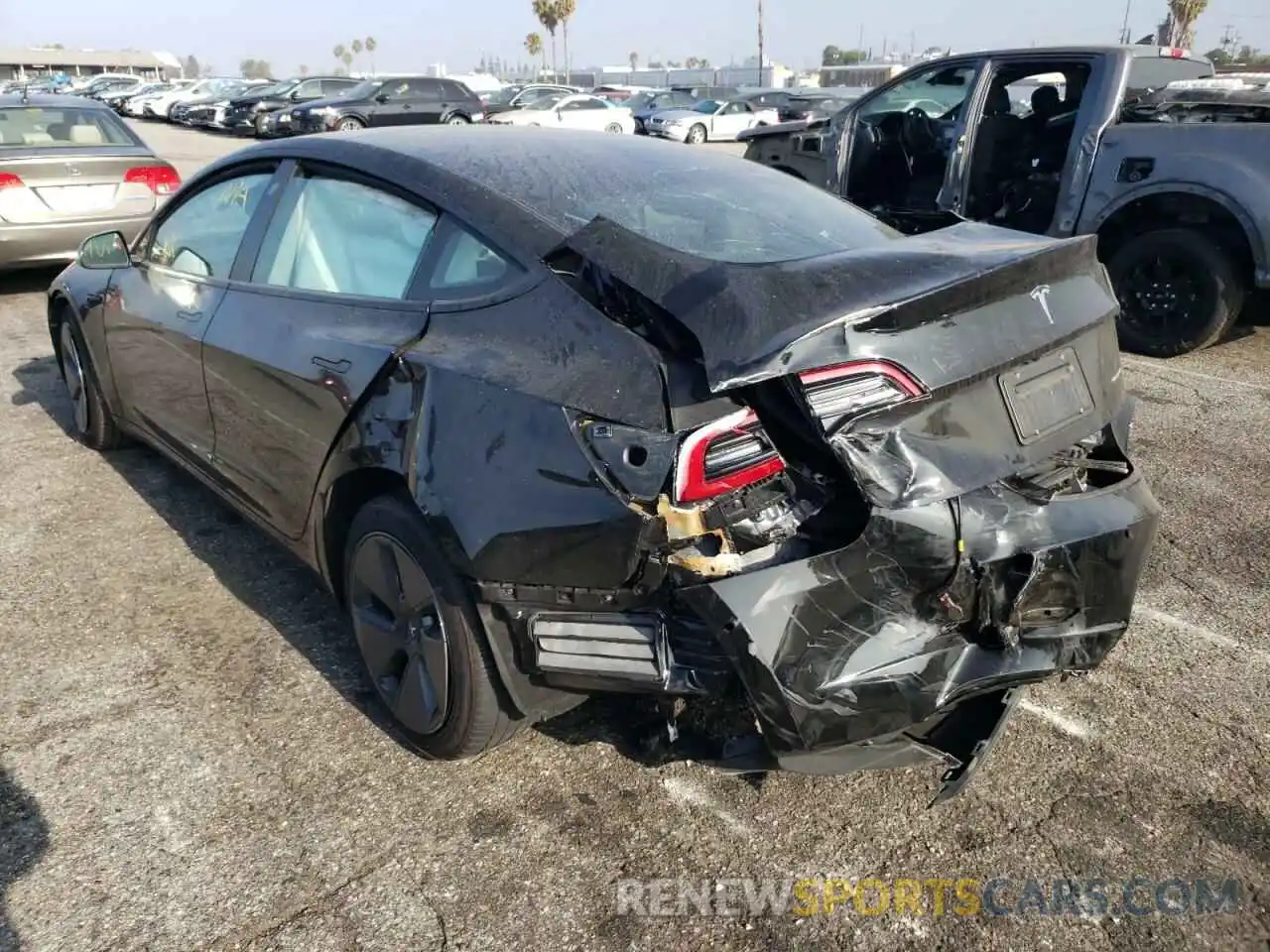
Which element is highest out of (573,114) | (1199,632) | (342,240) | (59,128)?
(342,240)

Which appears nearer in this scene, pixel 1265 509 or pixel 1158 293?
pixel 1265 509

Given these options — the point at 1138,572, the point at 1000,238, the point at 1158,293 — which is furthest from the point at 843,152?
the point at 1138,572

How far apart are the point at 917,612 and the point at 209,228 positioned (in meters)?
3.02

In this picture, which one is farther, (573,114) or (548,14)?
(548,14)

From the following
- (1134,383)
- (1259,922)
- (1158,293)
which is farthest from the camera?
(1158,293)

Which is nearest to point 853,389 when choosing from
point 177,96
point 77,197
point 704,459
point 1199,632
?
point 704,459

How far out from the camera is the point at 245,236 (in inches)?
136

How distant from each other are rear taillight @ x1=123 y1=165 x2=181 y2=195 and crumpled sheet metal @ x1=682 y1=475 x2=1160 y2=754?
798 cm

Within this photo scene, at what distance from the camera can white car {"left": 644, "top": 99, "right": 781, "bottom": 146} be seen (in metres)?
28.8

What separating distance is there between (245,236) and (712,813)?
2.49 meters

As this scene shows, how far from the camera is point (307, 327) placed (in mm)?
2977

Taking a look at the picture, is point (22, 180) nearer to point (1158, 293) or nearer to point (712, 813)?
point (712, 813)

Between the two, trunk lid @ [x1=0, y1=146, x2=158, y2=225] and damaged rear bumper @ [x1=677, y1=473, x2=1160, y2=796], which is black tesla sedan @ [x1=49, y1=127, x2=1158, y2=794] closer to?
damaged rear bumper @ [x1=677, y1=473, x2=1160, y2=796]

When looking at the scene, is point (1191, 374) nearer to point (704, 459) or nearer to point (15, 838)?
point (704, 459)
